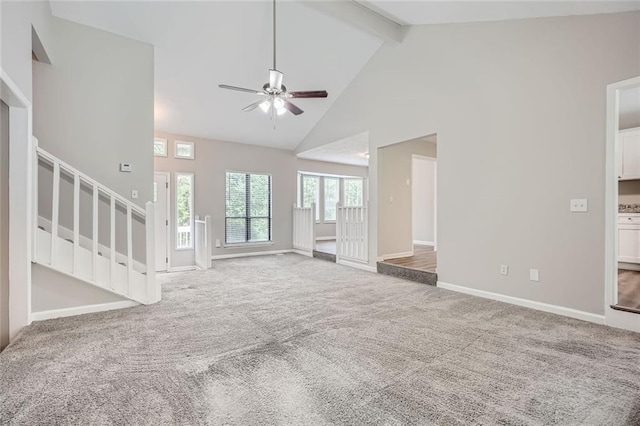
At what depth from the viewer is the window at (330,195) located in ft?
32.3

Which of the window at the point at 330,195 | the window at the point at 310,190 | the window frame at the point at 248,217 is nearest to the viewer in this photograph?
the window frame at the point at 248,217

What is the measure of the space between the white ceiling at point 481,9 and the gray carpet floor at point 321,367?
9.75ft

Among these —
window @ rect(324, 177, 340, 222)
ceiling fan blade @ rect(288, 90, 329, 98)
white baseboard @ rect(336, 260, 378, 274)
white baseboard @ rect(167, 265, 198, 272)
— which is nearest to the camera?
ceiling fan blade @ rect(288, 90, 329, 98)

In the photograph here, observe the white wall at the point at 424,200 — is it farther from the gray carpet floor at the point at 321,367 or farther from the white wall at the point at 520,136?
the gray carpet floor at the point at 321,367

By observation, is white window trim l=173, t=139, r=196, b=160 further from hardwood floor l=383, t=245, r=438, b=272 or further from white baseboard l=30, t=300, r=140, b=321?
hardwood floor l=383, t=245, r=438, b=272

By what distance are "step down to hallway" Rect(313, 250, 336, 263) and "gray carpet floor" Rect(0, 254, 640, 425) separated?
2844 millimetres

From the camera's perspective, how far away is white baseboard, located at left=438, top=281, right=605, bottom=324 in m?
2.97

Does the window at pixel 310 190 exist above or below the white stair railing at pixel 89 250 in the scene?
above

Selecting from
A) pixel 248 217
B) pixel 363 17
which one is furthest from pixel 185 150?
pixel 363 17

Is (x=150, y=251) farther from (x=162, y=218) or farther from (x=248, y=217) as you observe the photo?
(x=248, y=217)

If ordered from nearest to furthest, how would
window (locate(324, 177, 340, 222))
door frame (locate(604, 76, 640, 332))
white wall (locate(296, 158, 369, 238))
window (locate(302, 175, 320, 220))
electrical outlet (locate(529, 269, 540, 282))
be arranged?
door frame (locate(604, 76, 640, 332)) < electrical outlet (locate(529, 269, 540, 282)) < white wall (locate(296, 158, 369, 238)) < window (locate(302, 175, 320, 220)) < window (locate(324, 177, 340, 222))

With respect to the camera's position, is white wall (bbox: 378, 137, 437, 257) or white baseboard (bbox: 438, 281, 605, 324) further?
white wall (bbox: 378, 137, 437, 257)

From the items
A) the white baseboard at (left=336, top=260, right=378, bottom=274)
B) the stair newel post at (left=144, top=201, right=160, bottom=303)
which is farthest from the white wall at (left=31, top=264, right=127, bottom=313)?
the white baseboard at (left=336, top=260, right=378, bottom=274)

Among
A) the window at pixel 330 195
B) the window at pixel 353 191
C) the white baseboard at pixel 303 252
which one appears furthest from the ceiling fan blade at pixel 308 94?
the window at pixel 353 191
